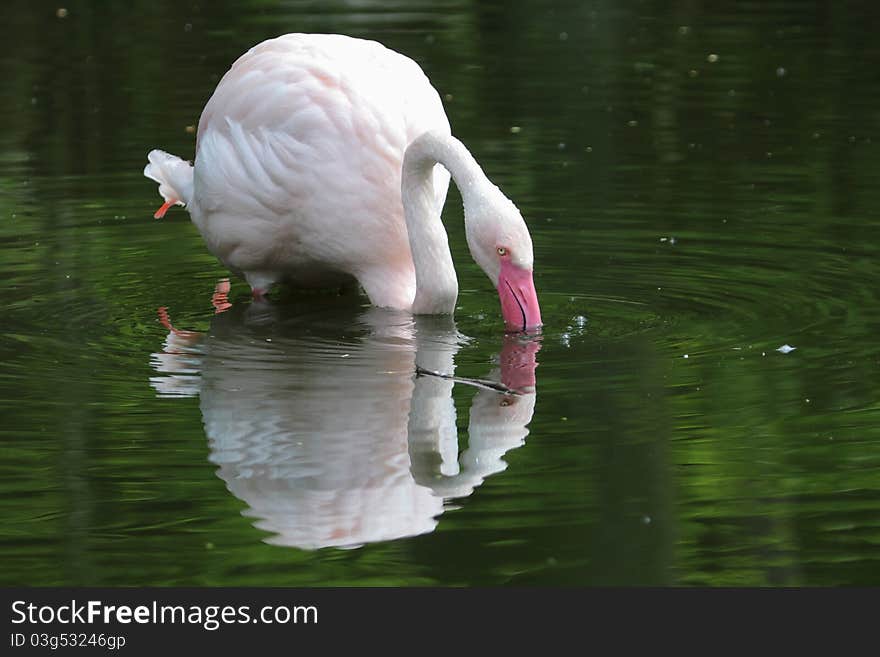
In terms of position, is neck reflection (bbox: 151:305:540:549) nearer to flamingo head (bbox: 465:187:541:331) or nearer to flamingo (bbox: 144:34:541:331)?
flamingo head (bbox: 465:187:541:331)

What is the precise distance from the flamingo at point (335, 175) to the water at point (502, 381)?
226 mm

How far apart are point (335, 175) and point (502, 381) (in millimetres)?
1651

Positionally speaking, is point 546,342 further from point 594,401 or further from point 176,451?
point 176,451

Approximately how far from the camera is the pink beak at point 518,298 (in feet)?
25.1

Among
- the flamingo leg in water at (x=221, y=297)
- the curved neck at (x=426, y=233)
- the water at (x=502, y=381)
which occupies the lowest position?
the flamingo leg in water at (x=221, y=297)

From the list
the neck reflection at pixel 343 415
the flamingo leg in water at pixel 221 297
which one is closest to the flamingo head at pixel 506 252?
the neck reflection at pixel 343 415

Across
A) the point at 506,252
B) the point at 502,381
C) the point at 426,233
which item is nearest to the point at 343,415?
the point at 502,381

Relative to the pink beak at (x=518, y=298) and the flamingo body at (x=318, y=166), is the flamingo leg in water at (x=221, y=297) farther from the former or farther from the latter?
the pink beak at (x=518, y=298)

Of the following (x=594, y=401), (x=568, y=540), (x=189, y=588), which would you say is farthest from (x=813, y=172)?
(x=189, y=588)

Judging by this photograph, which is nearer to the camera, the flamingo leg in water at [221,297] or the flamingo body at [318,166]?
the flamingo body at [318,166]

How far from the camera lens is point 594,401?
6.77 metres

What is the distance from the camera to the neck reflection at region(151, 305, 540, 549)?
569 cm

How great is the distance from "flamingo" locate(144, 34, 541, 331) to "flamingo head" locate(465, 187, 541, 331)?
4cm

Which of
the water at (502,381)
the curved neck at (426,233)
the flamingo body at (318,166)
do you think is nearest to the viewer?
the water at (502,381)
